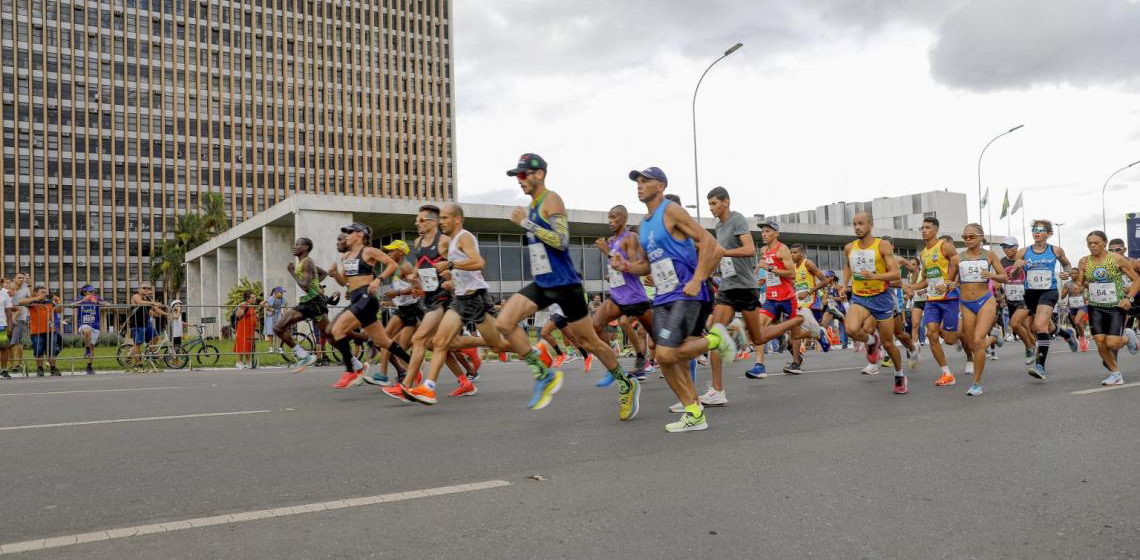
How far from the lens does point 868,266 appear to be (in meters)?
8.77

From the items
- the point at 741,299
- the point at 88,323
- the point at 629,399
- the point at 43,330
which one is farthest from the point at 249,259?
the point at 629,399

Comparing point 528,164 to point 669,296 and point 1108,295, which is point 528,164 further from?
point 1108,295

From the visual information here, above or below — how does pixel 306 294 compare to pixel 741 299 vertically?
above

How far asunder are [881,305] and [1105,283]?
270 centimetres

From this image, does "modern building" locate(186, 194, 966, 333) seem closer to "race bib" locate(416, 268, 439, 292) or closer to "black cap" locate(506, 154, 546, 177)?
"race bib" locate(416, 268, 439, 292)

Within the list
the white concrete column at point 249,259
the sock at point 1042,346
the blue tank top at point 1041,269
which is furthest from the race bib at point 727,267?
the white concrete column at point 249,259

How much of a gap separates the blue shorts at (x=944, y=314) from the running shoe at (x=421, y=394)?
5.81m

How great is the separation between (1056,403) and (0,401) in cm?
1002

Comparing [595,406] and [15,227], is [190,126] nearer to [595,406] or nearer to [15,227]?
[15,227]

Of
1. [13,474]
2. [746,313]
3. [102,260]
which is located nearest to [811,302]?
[746,313]

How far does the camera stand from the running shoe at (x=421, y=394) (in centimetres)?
711

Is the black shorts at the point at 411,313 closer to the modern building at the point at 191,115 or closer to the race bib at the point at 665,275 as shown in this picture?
the race bib at the point at 665,275

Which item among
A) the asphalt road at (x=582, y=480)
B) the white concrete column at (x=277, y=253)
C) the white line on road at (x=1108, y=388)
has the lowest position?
the white line on road at (x=1108, y=388)

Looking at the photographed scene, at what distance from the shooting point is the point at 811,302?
13.8m
